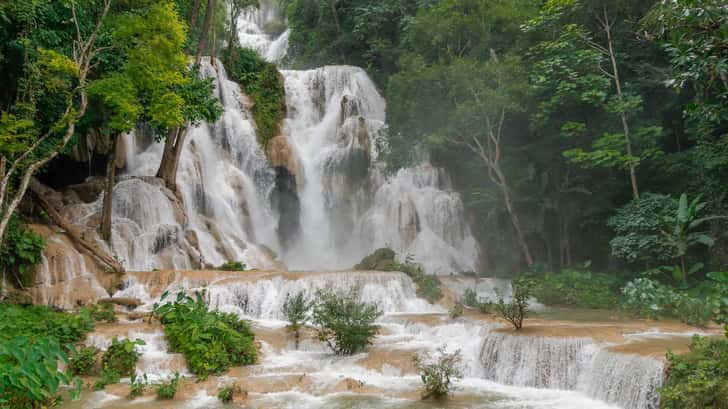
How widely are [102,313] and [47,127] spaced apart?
→ 629 centimetres

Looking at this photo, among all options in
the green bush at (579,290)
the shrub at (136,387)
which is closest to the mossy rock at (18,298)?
the shrub at (136,387)

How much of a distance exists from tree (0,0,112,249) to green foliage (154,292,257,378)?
3.91m

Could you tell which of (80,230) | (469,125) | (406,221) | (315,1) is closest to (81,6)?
(80,230)

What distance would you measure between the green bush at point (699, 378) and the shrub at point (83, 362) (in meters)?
8.51

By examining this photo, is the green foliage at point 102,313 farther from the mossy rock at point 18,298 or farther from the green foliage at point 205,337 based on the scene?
the mossy rock at point 18,298

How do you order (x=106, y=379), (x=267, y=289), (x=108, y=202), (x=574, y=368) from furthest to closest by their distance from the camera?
(x=108, y=202) < (x=267, y=289) < (x=106, y=379) < (x=574, y=368)

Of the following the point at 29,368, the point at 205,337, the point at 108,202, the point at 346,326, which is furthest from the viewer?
the point at 108,202

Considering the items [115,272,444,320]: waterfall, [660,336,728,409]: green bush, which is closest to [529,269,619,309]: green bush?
[115,272,444,320]: waterfall

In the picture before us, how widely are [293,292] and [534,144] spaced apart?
469 inches

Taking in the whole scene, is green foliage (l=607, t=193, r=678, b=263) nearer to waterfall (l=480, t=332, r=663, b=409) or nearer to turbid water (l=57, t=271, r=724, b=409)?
turbid water (l=57, t=271, r=724, b=409)

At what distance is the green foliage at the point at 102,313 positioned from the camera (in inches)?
440

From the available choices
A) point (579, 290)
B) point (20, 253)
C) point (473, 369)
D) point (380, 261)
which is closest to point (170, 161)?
point (20, 253)

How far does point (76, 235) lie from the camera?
586 inches

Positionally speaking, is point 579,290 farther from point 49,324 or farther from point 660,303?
point 49,324
